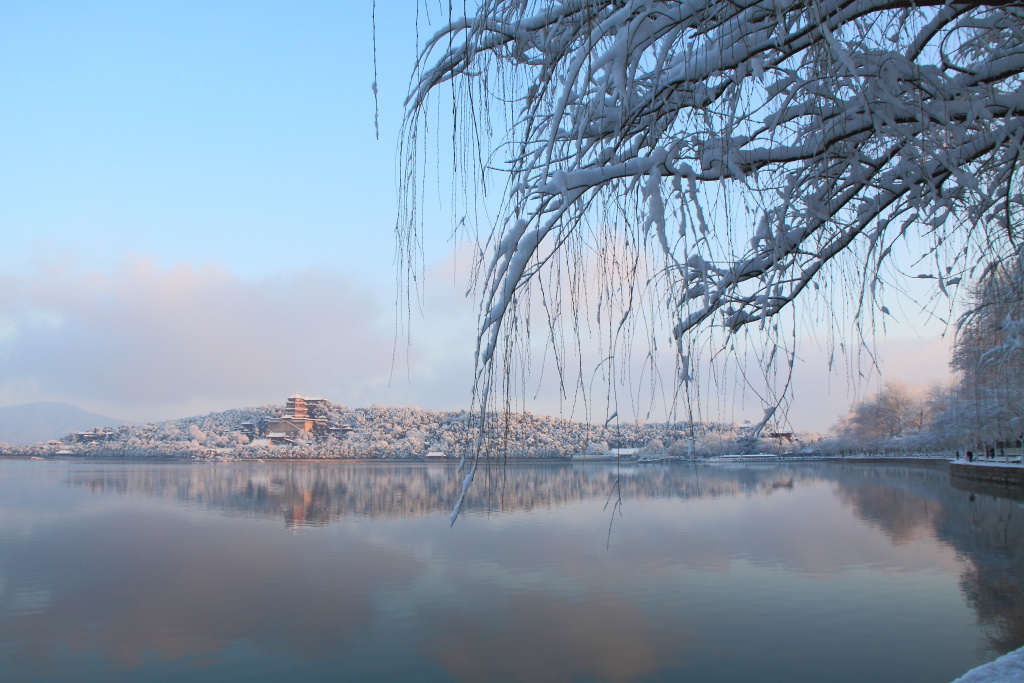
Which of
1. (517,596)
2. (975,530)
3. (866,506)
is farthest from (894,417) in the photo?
(517,596)

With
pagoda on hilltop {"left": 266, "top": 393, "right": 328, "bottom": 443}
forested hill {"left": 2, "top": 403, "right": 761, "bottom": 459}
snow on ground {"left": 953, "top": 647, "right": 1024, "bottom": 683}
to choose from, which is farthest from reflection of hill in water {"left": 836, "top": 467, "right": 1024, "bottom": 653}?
pagoda on hilltop {"left": 266, "top": 393, "right": 328, "bottom": 443}

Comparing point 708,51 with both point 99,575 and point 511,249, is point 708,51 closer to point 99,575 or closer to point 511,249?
point 511,249

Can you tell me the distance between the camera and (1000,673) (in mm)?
3572

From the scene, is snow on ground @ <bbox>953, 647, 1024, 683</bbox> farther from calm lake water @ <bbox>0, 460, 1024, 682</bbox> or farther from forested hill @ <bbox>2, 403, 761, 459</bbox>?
forested hill @ <bbox>2, 403, 761, 459</bbox>

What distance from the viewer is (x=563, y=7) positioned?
2.05 m

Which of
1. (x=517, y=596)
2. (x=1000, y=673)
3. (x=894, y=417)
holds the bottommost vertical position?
(x=517, y=596)

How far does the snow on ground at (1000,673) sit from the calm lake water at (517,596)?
1818 mm

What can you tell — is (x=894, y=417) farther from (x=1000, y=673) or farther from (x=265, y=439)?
(x=265, y=439)

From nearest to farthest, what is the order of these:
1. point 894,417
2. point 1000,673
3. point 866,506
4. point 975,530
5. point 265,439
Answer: point 1000,673, point 975,530, point 866,506, point 894,417, point 265,439

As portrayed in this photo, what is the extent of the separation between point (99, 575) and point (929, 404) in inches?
1629

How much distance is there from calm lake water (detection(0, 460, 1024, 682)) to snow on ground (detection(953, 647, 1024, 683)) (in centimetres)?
182

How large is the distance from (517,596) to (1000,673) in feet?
16.8

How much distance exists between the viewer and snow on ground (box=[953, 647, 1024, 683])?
3.46 m

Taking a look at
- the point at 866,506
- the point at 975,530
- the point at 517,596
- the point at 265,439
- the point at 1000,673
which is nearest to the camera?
the point at 1000,673
